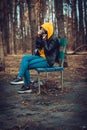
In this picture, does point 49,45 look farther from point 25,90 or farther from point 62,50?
point 25,90

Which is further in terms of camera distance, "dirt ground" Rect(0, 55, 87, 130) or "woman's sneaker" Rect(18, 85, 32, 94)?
"woman's sneaker" Rect(18, 85, 32, 94)

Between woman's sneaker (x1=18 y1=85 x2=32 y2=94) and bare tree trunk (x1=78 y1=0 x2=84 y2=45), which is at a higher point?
bare tree trunk (x1=78 y1=0 x2=84 y2=45)

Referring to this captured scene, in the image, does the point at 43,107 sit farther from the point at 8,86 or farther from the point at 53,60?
the point at 8,86

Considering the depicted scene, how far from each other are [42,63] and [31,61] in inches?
10.5

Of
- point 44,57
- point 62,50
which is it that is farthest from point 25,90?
point 62,50

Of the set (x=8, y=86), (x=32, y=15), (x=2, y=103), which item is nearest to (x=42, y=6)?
(x=32, y=15)

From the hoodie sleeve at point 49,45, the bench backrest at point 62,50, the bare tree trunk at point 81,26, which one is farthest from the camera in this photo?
the bare tree trunk at point 81,26

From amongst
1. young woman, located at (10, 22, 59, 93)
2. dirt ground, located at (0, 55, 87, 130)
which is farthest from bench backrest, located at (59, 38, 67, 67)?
dirt ground, located at (0, 55, 87, 130)

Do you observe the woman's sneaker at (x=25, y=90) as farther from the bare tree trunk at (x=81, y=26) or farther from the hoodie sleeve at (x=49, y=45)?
the bare tree trunk at (x=81, y=26)

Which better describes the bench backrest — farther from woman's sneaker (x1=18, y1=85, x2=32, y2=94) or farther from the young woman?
woman's sneaker (x1=18, y1=85, x2=32, y2=94)

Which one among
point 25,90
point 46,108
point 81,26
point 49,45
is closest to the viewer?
point 46,108

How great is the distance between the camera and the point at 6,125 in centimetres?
526

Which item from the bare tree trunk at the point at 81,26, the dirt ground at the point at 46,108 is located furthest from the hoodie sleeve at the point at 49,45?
the bare tree trunk at the point at 81,26

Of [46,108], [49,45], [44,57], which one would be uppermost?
[49,45]
